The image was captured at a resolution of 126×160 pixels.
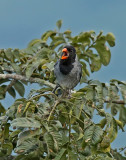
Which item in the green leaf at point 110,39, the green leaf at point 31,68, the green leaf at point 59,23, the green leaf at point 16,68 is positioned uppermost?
the green leaf at point 59,23

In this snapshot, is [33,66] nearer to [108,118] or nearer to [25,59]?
[25,59]

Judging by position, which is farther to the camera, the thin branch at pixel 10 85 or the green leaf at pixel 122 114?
the thin branch at pixel 10 85

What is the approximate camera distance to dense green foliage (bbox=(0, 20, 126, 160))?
2.80 metres

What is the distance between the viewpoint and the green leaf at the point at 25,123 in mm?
2741

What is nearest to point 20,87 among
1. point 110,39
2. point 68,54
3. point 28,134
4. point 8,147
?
point 68,54

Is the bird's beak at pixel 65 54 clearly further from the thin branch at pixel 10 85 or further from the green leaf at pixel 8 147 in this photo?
the green leaf at pixel 8 147

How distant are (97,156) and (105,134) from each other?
0.95ft

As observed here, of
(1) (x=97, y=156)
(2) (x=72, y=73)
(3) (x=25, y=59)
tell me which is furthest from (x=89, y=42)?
(1) (x=97, y=156)

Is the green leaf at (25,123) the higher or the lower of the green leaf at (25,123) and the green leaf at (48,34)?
the lower

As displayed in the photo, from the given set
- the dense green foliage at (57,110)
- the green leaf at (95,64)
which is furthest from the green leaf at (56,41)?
the green leaf at (95,64)

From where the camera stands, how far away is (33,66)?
4566 mm

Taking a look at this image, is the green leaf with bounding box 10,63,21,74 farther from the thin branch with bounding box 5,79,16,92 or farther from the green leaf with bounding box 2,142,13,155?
the green leaf with bounding box 2,142,13,155

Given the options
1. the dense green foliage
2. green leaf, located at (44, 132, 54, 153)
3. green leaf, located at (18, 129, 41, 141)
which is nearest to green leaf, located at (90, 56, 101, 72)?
the dense green foliage

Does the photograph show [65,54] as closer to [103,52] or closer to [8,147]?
[103,52]
